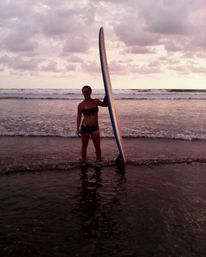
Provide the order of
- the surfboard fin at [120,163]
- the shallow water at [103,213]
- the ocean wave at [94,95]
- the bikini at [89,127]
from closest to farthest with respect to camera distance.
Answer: the shallow water at [103,213] → the surfboard fin at [120,163] → the bikini at [89,127] → the ocean wave at [94,95]

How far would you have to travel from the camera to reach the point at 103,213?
4.69 meters

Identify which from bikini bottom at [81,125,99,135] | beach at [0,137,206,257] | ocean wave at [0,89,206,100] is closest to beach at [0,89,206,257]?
beach at [0,137,206,257]

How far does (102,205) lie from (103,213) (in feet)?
1.02

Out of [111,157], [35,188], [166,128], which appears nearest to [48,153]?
[111,157]

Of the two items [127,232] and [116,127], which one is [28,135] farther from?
[127,232]

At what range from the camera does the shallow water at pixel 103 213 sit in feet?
12.2

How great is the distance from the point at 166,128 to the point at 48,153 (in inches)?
245

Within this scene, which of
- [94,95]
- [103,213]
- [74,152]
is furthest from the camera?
[94,95]

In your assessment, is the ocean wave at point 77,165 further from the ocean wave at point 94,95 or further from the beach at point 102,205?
the ocean wave at point 94,95

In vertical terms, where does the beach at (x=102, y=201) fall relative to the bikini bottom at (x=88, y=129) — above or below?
below

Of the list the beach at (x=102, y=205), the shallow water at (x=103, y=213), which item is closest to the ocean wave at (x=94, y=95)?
the beach at (x=102, y=205)

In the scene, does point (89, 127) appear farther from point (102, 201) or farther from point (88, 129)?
point (102, 201)

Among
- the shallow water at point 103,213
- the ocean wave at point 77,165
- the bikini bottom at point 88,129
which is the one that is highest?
the bikini bottom at point 88,129

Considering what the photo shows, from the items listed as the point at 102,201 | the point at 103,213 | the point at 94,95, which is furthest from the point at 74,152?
the point at 94,95
